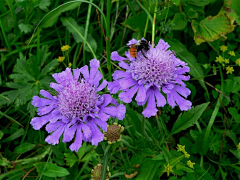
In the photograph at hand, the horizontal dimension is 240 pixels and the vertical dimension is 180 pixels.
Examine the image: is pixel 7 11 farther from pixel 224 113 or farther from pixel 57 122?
pixel 224 113

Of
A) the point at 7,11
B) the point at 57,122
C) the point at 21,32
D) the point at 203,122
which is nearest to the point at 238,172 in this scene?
the point at 203,122

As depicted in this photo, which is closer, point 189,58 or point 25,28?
point 189,58

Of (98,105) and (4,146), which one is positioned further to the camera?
(4,146)

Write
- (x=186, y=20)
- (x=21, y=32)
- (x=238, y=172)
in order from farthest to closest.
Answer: (x=21, y=32) < (x=186, y=20) < (x=238, y=172)

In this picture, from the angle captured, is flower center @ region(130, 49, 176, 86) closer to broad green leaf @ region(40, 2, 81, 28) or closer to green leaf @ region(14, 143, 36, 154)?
green leaf @ region(14, 143, 36, 154)

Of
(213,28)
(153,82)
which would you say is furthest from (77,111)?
(213,28)

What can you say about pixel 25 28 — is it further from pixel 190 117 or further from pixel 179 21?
pixel 190 117

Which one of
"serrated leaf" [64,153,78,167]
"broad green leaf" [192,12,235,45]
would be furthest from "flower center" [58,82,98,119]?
"broad green leaf" [192,12,235,45]
